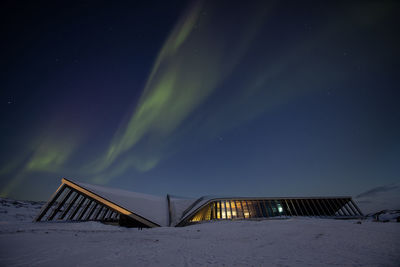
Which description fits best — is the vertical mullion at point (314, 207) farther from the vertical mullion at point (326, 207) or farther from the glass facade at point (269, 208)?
the vertical mullion at point (326, 207)

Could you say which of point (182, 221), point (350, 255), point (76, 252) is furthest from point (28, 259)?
point (182, 221)

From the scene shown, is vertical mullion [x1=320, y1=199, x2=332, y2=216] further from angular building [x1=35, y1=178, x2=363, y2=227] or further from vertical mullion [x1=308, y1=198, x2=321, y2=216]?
vertical mullion [x1=308, y1=198, x2=321, y2=216]

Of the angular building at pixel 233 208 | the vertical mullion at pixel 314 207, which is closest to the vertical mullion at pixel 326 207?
the angular building at pixel 233 208

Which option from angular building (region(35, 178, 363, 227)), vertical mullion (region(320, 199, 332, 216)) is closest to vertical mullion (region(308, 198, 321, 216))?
angular building (region(35, 178, 363, 227))

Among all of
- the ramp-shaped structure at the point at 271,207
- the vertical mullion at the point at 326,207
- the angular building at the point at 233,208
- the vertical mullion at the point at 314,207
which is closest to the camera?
the angular building at the point at 233,208

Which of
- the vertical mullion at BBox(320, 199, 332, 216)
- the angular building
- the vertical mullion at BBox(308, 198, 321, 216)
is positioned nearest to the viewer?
the angular building

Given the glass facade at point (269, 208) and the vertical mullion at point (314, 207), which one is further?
the vertical mullion at point (314, 207)

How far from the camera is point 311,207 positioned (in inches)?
969

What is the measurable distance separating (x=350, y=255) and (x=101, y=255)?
24.0ft

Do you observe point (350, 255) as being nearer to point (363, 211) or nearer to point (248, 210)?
point (248, 210)

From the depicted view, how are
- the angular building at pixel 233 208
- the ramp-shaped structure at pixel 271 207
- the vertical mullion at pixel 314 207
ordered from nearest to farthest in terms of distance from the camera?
the angular building at pixel 233 208, the ramp-shaped structure at pixel 271 207, the vertical mullion at pixel 314 207

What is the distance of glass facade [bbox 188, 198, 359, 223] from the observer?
22547mm

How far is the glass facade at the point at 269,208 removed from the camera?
22547 mm

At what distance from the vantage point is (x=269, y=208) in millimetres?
23984
